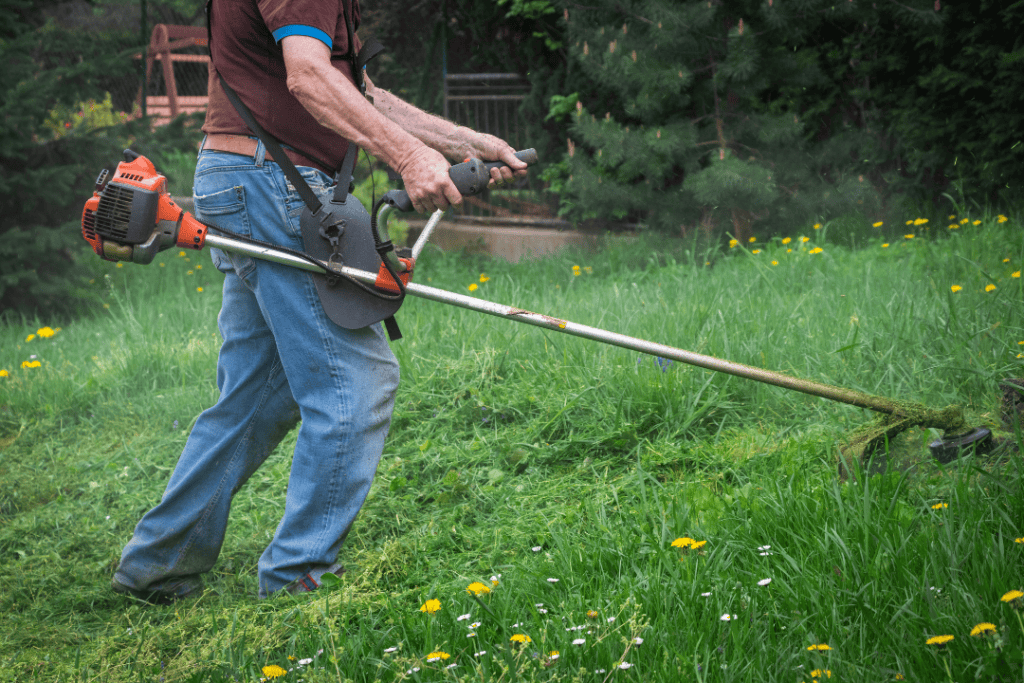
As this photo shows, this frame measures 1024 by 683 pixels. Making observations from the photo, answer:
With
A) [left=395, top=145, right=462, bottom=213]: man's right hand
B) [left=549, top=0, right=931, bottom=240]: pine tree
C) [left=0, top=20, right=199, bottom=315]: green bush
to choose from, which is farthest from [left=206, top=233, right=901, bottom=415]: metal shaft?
[left=0, top=20, right=199, bottom=315]: green bush

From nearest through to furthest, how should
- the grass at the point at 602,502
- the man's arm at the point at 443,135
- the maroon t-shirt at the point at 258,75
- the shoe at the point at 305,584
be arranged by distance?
the grass at the point at 602,502 → the maroon t-shirt at the point at 258,75 → the shoe at the point at 305,584 → the man's arm at the point at 443,135

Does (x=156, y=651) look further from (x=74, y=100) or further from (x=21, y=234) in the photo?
(x=74, y=100)

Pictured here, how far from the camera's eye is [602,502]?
2342 millimetres

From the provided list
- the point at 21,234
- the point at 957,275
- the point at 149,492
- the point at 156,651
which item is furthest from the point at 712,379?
the point at 21,234

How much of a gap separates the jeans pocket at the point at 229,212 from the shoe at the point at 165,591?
3.30 ft

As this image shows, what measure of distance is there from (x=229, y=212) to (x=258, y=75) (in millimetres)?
366

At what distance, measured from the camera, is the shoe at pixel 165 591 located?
8.07 ft

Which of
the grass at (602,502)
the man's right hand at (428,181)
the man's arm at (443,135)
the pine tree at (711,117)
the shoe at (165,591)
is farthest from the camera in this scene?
the pine tree at (711,117)

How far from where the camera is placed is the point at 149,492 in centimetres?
313

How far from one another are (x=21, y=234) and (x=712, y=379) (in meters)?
4.84

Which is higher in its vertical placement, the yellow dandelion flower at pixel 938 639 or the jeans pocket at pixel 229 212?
the jeans pocket at pixel 229 212

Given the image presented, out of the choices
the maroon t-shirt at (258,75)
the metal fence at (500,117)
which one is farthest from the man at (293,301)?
the metal fence at (500,117)

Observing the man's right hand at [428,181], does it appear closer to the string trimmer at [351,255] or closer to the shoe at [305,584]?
the string trimmer at [351,255]

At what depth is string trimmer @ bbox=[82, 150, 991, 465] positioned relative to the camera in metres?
2.10
